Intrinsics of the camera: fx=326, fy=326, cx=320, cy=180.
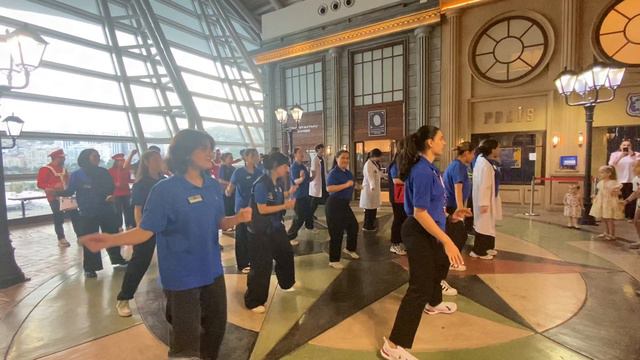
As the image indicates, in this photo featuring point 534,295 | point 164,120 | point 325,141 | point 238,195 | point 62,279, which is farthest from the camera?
point 325,141

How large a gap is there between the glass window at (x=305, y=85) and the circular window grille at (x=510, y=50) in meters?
5.84

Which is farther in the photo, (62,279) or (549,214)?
(549,214)

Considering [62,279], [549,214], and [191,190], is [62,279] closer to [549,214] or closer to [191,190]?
[191,190]

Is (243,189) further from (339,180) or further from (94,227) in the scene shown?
(94,227)

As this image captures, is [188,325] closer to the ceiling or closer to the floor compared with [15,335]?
closer to the ceiling

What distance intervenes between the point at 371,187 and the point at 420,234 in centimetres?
365

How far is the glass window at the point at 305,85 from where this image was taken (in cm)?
1346

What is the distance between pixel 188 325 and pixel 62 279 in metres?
3.72

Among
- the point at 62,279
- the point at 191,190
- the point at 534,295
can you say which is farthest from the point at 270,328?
the point at 62,279

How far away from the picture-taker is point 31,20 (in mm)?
9039

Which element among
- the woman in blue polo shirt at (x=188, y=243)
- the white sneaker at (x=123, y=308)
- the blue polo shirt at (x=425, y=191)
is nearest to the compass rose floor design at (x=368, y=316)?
the white sneaker at (x=123, y=308)

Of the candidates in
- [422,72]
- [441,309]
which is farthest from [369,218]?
[422,72]

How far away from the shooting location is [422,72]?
10.8m

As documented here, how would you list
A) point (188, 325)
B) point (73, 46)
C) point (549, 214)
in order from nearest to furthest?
point (188, 325) → point (549, 214) → point (73, 46)
